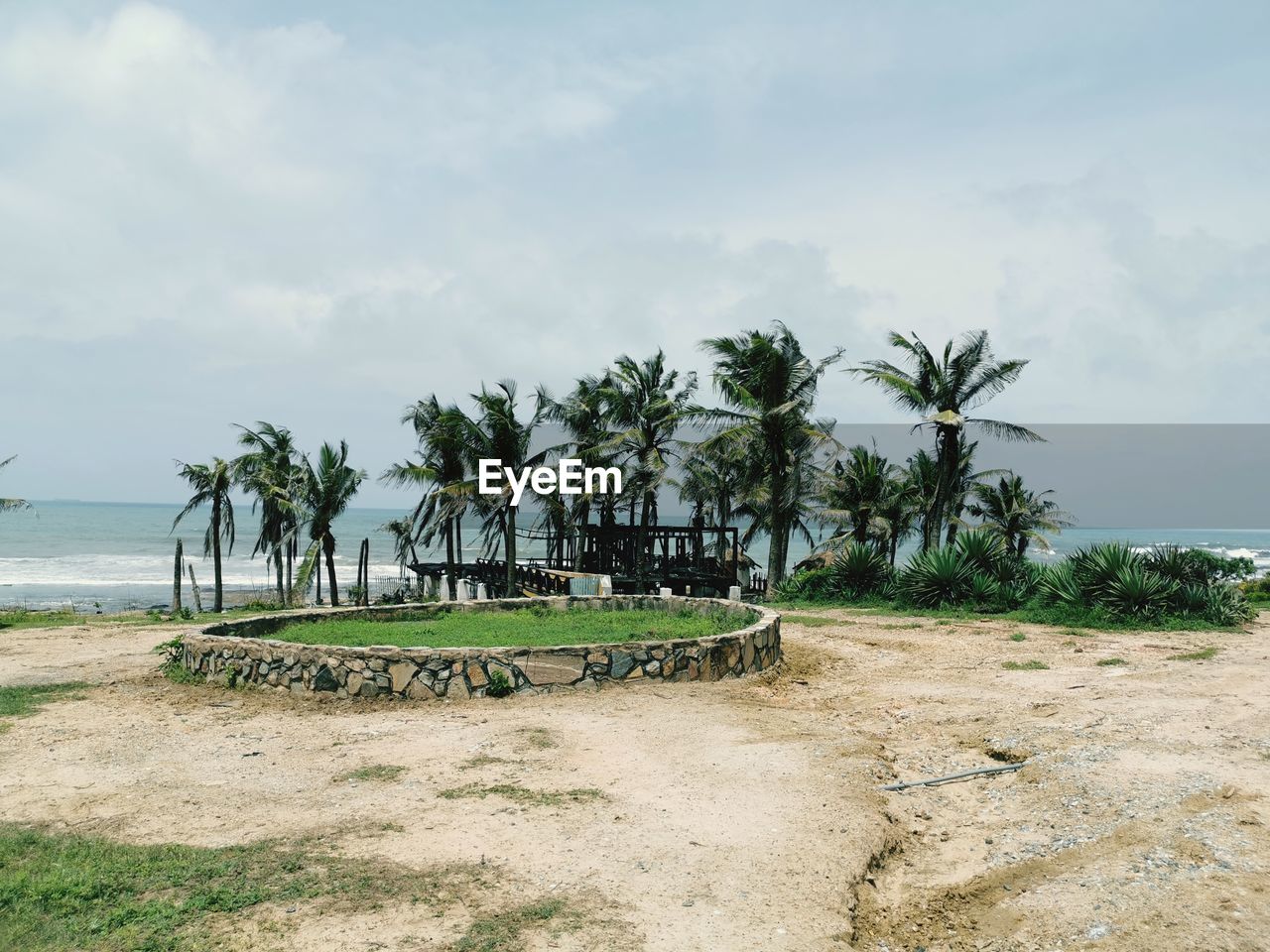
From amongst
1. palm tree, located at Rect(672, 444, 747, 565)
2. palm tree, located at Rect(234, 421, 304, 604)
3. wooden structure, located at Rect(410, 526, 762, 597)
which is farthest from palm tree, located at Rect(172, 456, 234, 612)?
palm tree, located at Rect(672, 444, 747, 565)

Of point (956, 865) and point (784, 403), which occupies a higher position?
point (784, 403)

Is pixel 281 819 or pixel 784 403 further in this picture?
pixel 784 403

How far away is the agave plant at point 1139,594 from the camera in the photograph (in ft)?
57.6

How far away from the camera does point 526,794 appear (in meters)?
6.82

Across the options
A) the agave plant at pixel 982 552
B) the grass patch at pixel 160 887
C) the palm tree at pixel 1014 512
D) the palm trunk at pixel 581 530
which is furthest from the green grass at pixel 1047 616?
the palm tree at pixel 1014 512

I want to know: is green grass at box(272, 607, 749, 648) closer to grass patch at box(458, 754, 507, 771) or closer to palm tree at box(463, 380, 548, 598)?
grass patch at box(458, 754, 507, 771)

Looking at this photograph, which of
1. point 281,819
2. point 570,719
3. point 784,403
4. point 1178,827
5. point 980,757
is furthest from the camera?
point 784,403

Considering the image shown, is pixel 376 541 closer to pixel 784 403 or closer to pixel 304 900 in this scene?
pixel 784 403

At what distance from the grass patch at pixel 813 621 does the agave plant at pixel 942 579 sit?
316cm

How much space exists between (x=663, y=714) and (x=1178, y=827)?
535 cm

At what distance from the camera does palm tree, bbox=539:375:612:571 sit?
31.2 meters

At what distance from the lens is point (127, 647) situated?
16.2 metres

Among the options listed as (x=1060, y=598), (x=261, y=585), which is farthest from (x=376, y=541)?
(x=1060, y=598)

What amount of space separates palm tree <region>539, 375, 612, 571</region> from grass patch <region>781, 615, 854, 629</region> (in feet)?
38.2
